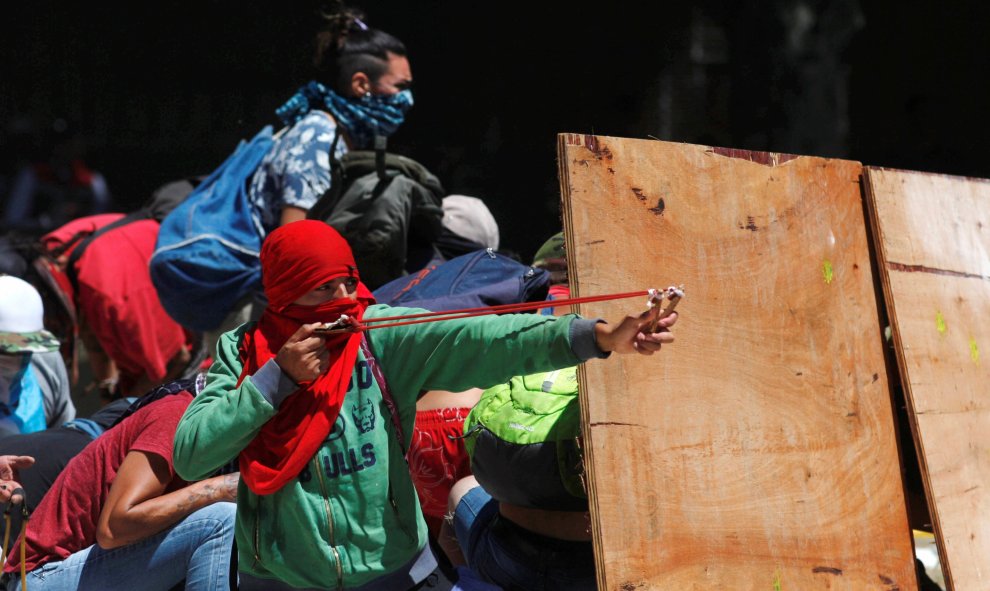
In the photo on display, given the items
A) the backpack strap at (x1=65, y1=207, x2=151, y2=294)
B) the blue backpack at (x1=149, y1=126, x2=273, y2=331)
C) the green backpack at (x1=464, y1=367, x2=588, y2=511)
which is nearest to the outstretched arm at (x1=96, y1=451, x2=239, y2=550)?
the green backpack at (x1=464, y1=367, x2=588, y2=511)

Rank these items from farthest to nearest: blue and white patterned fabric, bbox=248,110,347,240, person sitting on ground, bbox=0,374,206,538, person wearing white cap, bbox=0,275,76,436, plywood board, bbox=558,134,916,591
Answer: blue and white patterned fabric, bbox=248,110,347,240 → person wearing white cap, bbox=0,275,76,436 → person sitting on ground, bbox=0,374,206,538 → plywood board, bbox=558,134,916,591

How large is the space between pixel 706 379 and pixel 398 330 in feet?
2.41

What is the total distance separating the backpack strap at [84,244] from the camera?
18.6 feet

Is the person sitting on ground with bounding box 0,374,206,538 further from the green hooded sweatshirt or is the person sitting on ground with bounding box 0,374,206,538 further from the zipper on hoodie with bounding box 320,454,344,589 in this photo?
the zipper on hoodie with bounding box 320,454,344,589

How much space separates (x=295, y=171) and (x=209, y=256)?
477 mm

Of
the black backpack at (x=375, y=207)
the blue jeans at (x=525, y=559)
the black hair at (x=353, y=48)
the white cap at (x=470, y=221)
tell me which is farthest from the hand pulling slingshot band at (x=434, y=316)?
the black hair at (x=353, y=48)

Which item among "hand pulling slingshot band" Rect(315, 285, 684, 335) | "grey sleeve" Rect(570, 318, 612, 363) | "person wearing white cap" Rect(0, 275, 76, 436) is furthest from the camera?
"person wearing white cap" Rect(0, 275, 76, 436)

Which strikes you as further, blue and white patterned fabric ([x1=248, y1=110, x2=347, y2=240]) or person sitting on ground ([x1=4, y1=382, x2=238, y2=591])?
blue and white patterned fabric ([x1=248, y1=110, x2=347, y2=240])

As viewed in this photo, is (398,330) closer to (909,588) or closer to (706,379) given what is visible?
(706,379)

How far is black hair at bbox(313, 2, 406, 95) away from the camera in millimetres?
4918

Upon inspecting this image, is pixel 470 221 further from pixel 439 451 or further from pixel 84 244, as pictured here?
pixel 84 244

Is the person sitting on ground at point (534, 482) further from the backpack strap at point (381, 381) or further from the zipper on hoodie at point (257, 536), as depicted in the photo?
the zipper on hoodie at point (257, 536)

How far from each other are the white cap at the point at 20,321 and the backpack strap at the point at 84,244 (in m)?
1.00

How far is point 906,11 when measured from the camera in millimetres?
5883
